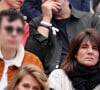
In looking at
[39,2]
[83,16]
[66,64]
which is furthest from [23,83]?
[39,2]

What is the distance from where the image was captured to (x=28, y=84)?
13.3 feet

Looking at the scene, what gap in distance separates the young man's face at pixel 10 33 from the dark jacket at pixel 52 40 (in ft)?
2.64

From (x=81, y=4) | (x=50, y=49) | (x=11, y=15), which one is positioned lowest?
(x=81, y=4)

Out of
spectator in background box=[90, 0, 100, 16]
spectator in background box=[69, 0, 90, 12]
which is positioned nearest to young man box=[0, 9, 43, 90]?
spectator in background box=[69, 0, 90, 12]

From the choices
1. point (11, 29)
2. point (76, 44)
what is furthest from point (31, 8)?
point (11, 29)

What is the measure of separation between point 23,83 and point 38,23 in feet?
4.86

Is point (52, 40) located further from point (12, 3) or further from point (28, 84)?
point (28, 84)

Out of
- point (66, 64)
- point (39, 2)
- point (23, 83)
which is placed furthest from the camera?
point (39, 2)

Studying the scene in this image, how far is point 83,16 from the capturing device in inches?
217

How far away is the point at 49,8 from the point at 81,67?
1009mm

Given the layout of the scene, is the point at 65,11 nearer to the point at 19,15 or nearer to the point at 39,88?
the point at 19,15

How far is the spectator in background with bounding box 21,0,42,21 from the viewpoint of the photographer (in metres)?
6.68

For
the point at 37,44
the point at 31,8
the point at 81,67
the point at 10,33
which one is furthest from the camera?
the point at 31,8

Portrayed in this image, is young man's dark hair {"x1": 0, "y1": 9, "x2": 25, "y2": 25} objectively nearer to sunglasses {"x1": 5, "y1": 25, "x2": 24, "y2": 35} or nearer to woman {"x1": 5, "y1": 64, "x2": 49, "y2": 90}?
sunglasses {"x1": 5, "y1": 25, "x2": 24, "y2": 35}
